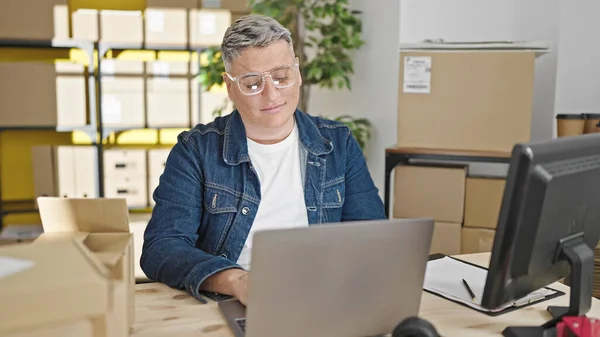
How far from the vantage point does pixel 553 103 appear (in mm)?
2766

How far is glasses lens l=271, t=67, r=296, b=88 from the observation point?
154 centimetres

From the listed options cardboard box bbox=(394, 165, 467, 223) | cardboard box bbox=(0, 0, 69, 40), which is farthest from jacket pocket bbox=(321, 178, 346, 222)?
cardboard box bbox=(0, 0, 69, 40)

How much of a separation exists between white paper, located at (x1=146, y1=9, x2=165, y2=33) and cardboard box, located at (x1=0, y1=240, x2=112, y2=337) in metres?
3.29

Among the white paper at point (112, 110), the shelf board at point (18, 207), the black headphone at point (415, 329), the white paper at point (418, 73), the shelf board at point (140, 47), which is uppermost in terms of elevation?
the shelf board at point (140, 47)

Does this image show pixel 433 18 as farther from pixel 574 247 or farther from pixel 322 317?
pixel 322 317

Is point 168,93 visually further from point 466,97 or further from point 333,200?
point 333,200

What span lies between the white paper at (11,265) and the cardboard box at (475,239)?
2.12m

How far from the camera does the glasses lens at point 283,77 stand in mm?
1541

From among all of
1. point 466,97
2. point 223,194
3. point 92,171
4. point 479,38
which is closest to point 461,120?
point 466,97

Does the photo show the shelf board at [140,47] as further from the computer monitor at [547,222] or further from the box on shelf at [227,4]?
the computer monitor at [547,222]

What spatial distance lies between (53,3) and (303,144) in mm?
2858

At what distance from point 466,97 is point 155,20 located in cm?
221

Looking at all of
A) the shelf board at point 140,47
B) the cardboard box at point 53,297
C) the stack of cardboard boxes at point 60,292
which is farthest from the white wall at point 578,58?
the cardboard box at point 53,297

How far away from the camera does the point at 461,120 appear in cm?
259
